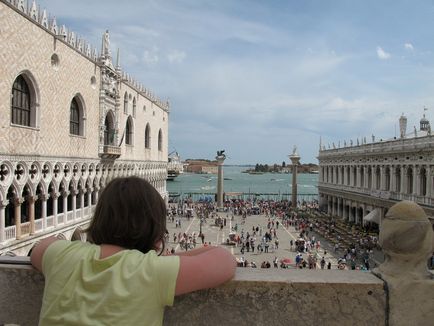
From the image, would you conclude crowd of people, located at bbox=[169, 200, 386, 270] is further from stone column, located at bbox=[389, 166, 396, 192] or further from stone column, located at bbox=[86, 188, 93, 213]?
stone column, located at bbox=[86, 188, 93, 213]

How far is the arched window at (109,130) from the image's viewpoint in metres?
24.8

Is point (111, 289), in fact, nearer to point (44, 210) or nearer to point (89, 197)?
point (44, 210)

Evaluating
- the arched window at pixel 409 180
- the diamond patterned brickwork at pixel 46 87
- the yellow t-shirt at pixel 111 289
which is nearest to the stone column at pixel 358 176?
the arched window at pixel 409 180

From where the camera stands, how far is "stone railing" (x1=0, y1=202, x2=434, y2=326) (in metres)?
2.36

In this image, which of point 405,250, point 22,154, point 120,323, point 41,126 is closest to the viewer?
point 120,323

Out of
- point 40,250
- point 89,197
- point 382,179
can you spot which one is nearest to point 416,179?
point 382,179

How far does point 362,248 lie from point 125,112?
56.1 ft

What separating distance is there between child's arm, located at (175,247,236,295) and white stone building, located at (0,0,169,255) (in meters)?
13.9

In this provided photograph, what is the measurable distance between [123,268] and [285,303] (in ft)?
3.65

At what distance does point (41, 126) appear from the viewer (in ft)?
55.1

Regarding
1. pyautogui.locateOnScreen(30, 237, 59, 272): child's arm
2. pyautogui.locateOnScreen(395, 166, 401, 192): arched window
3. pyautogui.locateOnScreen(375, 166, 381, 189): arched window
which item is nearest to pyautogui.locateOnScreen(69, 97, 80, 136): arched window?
pyautogui.locateOnScreen(30, 237, 59, 272): child's arm

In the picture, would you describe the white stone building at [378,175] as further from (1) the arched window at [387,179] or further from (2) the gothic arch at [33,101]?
(2) the gothic arch at [33,101]

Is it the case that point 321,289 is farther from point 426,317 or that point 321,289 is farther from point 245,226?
point 245,226

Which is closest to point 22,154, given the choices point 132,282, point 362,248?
point 132,282
